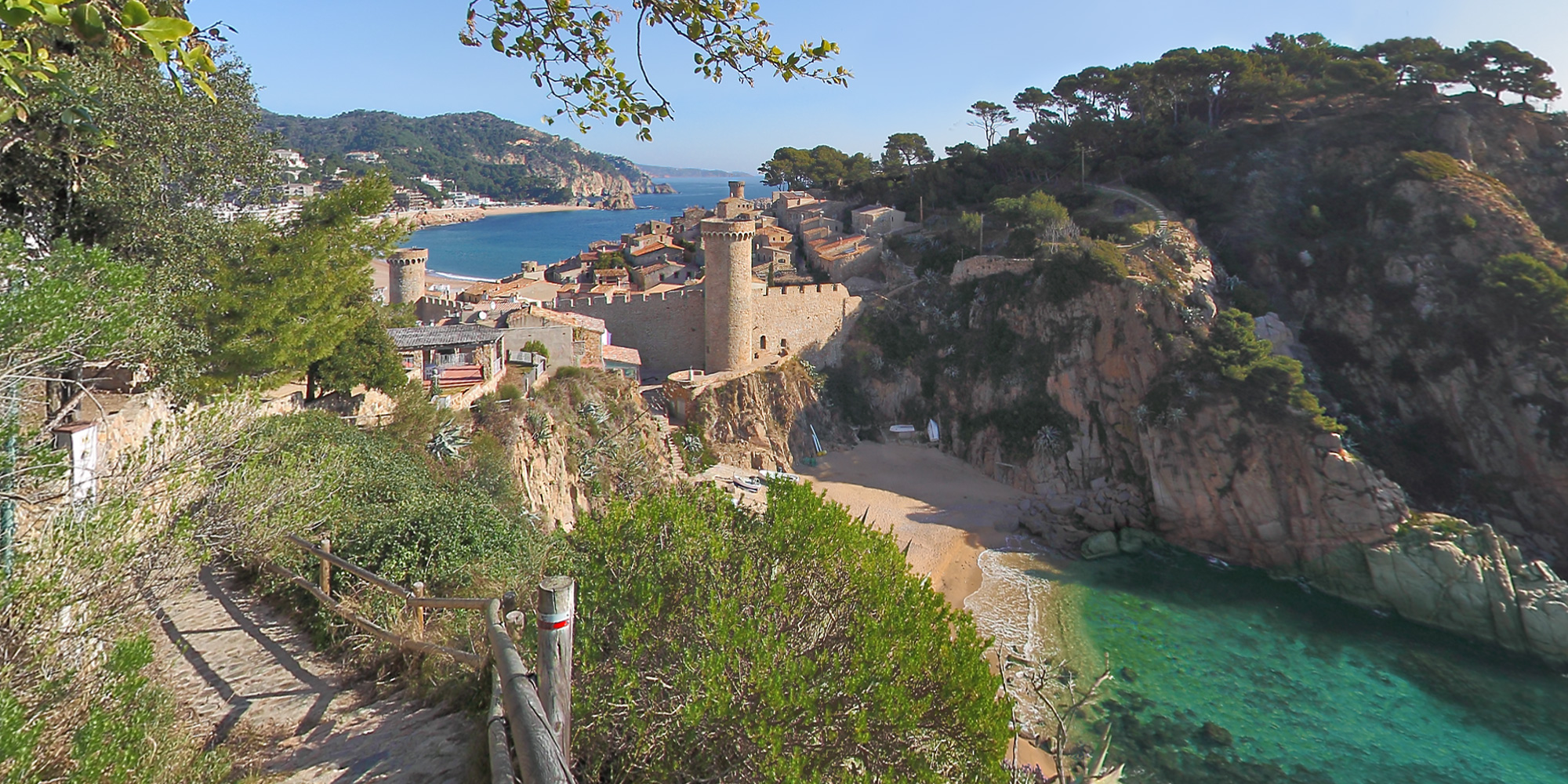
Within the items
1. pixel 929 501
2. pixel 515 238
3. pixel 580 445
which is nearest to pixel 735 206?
pixel 929 501

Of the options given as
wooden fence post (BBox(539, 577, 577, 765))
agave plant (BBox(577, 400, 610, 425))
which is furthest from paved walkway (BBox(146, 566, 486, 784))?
agave plant (BBox(577, 400, 610, 425))

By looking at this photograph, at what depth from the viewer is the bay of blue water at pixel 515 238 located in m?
81.0

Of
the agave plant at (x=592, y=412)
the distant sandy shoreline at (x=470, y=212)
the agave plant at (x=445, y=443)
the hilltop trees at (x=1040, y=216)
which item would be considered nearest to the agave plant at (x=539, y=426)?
the agave plant at (x=592, y=412)

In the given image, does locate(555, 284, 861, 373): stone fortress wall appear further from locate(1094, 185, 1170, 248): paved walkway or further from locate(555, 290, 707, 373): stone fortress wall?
locate(1094, 185, 1170, 248): paved walkway

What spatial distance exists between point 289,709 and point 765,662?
4.21 metres

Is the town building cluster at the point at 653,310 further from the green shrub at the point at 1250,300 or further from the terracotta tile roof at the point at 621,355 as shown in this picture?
the green shrub at the point at 1250,300

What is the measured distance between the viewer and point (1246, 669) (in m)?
20.1

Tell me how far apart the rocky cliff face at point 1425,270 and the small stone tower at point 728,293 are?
826 inches

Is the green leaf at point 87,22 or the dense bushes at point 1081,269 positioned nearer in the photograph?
the green leaf at point 87,22

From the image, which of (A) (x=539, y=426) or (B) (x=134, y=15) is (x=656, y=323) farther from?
(B) (x=134, y=15)

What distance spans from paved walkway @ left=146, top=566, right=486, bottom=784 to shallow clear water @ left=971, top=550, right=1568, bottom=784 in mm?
13869

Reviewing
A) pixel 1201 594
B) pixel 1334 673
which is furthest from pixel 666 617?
pixel 1201 594

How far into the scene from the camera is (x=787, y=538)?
7.16m

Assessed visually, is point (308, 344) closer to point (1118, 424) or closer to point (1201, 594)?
point (1201, 594)
